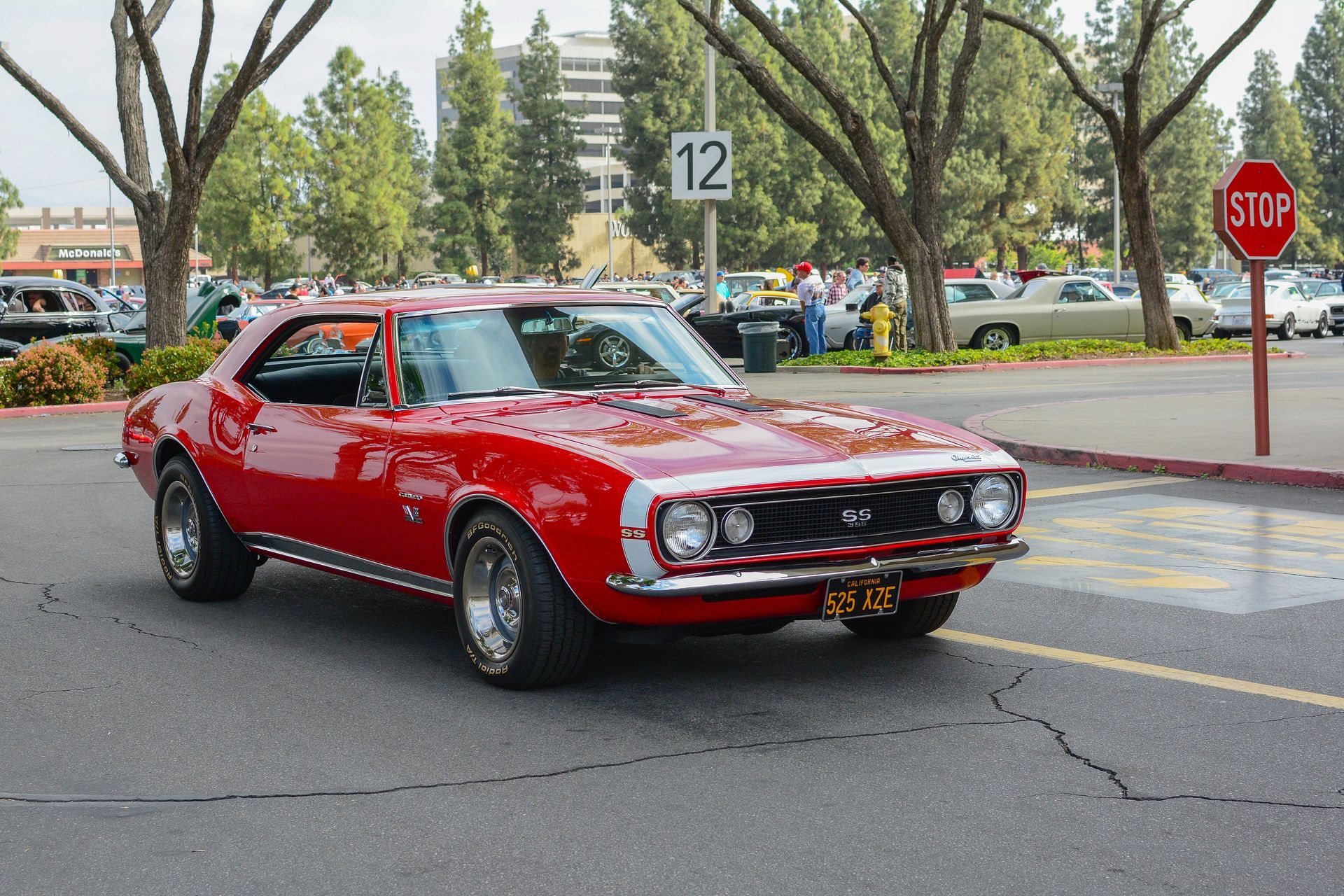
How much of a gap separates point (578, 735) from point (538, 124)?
70942 mm

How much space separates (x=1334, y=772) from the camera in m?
4.79

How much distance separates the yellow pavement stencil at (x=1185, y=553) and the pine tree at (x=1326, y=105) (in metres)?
80.5

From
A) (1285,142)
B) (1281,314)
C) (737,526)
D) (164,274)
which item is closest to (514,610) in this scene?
(737,526)

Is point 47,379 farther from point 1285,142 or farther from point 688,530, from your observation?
point 1285,142

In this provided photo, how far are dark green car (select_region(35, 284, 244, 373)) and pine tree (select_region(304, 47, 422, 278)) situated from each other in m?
31.8

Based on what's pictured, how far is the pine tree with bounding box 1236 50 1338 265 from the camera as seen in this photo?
270 ft

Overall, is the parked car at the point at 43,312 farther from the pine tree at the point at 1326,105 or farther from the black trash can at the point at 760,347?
the pine tree at the point at 1326,105

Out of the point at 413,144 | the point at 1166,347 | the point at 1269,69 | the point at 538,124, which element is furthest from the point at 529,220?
the point at 1166,347

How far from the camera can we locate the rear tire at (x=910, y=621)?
258 inches

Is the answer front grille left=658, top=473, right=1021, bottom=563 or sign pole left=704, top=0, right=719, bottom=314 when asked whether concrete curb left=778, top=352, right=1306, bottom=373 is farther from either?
front grille left=658, top=473, right=1021, bottom=563

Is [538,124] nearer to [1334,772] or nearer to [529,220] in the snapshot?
[529,220]

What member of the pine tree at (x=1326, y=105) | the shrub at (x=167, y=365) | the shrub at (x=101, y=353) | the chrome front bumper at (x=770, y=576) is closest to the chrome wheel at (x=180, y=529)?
the chrome front bumper at (x=770, y=576)

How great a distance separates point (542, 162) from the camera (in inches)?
2958

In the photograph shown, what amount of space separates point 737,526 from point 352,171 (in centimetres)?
5908
